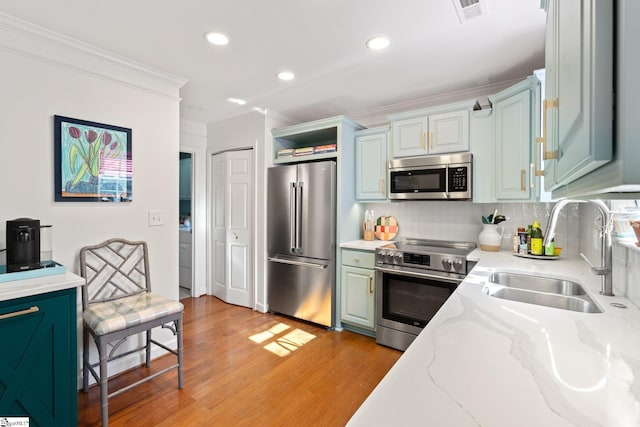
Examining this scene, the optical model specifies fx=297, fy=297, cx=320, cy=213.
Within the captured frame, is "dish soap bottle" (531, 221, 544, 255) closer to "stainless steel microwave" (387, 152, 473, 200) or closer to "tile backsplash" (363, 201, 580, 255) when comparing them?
"tile backsplash" (363, 201, 580, 255)

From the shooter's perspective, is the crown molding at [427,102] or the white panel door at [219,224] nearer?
the crown molding at [427,102]

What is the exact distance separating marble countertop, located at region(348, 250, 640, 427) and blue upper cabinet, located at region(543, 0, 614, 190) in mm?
459

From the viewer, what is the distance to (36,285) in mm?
1539

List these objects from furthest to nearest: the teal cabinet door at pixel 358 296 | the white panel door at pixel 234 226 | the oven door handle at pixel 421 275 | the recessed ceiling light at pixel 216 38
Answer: the white panel door at pixel 234 226, the teal cabinet door at pixel 358 296, the oven door handle at pixel 421 275, the recessed ceiling light at pixel 216 38

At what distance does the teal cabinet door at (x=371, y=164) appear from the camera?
10.1 ft

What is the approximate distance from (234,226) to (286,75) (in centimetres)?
206

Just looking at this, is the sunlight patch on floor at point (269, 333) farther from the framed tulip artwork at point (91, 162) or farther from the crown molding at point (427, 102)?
the crown molding at point (427, 102)

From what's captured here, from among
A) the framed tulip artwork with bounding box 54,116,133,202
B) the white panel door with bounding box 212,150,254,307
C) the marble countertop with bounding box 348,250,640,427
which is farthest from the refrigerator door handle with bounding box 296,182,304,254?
the marble countertop with bounding box 348,250,640,427

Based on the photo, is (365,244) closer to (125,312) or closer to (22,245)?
(125,312)

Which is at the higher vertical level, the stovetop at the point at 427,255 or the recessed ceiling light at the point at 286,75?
the recessed ceiling light at the point at 286,75

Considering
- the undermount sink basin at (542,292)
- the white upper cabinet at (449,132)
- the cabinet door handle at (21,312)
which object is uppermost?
the white upper cabinet at (449,132)

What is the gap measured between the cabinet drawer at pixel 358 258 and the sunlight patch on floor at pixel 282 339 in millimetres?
826

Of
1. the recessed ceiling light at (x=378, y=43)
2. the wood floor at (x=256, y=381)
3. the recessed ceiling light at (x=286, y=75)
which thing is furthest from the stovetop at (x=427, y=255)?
the recessed ceiling light at (x=286, y=75)

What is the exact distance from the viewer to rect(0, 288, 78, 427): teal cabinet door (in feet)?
4.69
